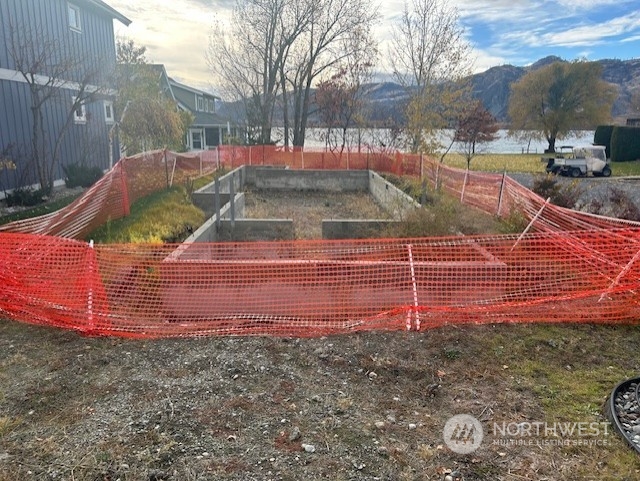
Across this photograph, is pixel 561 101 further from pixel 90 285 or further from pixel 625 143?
pixel 90 285

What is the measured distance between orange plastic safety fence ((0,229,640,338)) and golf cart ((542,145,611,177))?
19.5 m

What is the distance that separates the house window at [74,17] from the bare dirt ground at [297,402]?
44.3 feet

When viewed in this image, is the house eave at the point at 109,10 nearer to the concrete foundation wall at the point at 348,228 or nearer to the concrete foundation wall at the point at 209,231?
the concrete foundation wall at the point at 209,231

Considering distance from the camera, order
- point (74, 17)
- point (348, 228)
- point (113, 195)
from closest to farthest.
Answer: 1. point (348, 228)
2. point (113, 195)
3. point (74, 17)

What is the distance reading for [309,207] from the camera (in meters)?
13.0

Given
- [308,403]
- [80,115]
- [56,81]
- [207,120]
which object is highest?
[207,120]

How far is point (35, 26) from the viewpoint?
12.3 m

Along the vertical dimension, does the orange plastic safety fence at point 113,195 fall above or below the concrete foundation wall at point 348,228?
above

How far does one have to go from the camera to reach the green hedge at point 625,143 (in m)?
29.5

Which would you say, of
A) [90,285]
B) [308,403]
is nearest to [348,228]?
[90,285]

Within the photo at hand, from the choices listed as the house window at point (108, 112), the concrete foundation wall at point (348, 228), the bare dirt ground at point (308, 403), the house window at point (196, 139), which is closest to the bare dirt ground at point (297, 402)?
the bare dirt ground at point (308, 403)

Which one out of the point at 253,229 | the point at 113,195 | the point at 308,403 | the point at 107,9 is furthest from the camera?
the point at 107,9

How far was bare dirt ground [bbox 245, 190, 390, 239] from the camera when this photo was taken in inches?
408

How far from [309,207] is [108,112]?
10234mm
